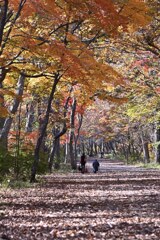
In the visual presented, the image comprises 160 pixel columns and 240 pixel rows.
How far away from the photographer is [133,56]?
23656 mm

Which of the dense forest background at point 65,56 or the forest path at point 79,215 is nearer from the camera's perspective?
the forest path at point 79,215

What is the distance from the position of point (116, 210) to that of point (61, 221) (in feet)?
6.49

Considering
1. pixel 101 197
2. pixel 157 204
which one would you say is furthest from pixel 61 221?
pixel 101 197

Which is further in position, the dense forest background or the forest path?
the dense forest background

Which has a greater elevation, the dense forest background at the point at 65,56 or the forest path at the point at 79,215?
the dense forest background at the point at 65,56

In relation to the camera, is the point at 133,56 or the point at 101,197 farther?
the point at 133,56

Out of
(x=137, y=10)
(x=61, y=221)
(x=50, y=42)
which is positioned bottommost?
(x=61, y=221)

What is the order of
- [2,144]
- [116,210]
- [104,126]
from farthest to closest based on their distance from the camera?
1. [104,126]
2. [2,144]
3. [116,210]

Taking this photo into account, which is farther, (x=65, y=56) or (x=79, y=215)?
(x=65, y=56)

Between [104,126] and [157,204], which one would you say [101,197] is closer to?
[157,204]

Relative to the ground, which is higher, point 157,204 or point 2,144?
point 2,144

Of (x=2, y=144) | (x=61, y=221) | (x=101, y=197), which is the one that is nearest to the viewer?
(x=61, y=221)

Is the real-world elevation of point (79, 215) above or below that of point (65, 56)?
below

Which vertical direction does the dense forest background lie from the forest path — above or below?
above
